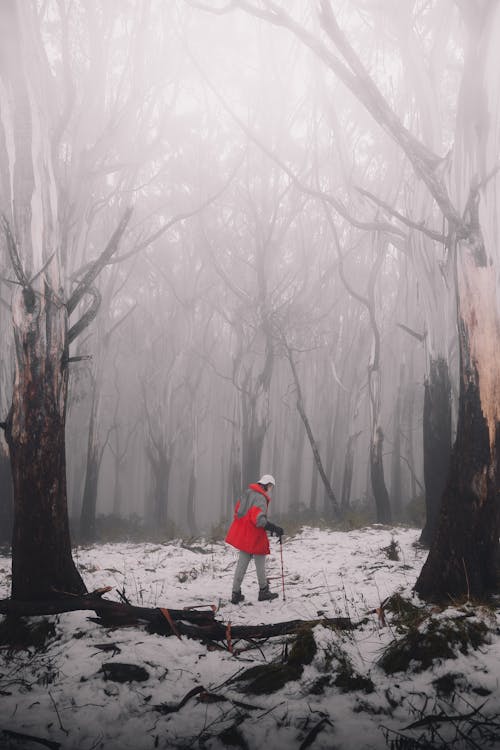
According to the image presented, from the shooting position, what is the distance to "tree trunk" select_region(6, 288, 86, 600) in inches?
144

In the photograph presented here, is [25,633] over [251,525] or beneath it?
beneath

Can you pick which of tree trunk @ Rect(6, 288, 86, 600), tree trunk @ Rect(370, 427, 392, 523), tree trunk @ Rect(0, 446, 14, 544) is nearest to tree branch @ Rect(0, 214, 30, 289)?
tree trunk @ Rect(6, 288, 86, 600)

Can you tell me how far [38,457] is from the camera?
12.3ft

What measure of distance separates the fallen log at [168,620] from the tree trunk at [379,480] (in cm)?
739

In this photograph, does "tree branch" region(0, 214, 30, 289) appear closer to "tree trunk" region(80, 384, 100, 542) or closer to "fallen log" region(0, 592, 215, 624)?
"fallen log" region(0, 592, 215, 624)

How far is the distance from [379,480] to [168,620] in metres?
8.01

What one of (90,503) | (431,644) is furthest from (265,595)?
(90,503)

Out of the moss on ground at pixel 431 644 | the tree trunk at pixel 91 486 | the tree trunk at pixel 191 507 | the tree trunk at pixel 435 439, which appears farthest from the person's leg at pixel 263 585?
the tree trunk at pixel 191 507

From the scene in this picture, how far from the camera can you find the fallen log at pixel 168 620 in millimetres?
3098

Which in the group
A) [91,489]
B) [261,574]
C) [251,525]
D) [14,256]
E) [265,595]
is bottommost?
[265,595]

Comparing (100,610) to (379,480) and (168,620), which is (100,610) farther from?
(379,480)

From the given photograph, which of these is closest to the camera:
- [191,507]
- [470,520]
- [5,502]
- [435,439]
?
[470,520]

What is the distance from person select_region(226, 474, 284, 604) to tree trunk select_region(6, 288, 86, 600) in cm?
153

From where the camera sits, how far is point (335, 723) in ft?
6.98
